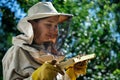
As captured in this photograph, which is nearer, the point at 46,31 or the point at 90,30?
the point at 46,31

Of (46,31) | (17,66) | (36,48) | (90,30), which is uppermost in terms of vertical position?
(46,31)

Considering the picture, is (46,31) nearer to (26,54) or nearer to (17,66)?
(26,54)

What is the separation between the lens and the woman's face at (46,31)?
14.7 ft

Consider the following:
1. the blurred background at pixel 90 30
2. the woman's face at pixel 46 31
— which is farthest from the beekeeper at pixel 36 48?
the blurred background at pixel 90 30

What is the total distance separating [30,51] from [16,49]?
0.12 metres

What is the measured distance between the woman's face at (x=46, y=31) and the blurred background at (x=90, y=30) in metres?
9.67

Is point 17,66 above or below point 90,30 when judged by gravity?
above

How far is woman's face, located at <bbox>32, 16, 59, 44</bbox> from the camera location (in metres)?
4.47

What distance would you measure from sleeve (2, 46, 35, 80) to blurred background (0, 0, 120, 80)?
9.69 meters

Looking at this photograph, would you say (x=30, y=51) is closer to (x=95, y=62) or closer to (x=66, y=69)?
(x=66, y=69)

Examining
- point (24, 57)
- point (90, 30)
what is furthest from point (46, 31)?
point (90, 30)

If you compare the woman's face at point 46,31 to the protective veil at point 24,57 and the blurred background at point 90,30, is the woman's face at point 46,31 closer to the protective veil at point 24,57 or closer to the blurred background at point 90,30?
the protective veil at point 24,57

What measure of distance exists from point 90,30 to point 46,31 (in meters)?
13.7

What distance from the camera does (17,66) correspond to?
438cm
